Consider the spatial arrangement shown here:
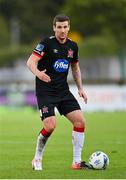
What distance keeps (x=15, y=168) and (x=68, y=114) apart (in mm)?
1255

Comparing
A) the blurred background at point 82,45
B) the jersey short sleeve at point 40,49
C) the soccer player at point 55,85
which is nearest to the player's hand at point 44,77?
the soccer player at point 55,85

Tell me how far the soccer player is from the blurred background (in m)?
22.2

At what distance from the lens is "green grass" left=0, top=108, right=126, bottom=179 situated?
13248 mm

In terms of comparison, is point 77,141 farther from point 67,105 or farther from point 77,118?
point 67,105

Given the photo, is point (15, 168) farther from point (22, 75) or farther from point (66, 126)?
point (22, 75)

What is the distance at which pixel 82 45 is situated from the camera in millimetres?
62094

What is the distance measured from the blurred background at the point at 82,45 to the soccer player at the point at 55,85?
2225 centimetres

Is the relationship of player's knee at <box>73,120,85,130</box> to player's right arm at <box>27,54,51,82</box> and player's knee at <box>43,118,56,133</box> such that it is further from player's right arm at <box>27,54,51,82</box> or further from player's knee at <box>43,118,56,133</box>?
player's right arm at <box>27,54,51,82</box>

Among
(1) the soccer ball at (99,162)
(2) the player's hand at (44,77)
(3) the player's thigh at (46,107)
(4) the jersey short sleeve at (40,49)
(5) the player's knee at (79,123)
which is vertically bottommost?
(1) the soccer ball at (99,162)

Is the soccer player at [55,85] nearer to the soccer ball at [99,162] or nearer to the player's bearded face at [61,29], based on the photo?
the player's bearded face at [61,29]

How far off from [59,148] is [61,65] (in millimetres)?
4969

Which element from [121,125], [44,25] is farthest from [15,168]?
[44,25]

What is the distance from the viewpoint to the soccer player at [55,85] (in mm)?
13781

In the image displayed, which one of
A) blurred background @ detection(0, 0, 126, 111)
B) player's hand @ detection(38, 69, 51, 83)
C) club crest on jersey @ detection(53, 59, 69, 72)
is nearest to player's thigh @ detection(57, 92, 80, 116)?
club crest on jersey @ detection(53, 59, 69, 72)
